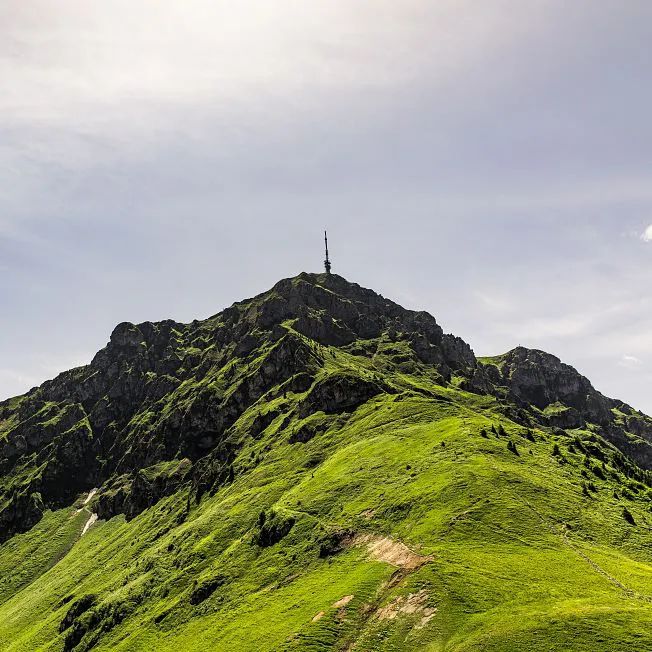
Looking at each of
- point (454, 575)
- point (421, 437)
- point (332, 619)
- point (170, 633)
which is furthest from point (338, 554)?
point (421, 437)

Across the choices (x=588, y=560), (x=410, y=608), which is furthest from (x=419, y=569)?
(x=588, y=560)

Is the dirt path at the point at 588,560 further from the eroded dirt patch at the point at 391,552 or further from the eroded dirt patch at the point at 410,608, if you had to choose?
the eroded dirt patch at the point at 410,608

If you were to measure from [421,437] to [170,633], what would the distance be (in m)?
86.1

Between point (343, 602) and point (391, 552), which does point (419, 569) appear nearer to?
point (391, 552)

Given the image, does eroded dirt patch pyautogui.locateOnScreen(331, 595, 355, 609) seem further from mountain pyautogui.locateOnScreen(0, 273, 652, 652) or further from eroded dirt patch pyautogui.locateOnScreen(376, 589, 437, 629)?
eroded dirt patch pyautogui.locateOnScreen(376, 589, 437, 629)

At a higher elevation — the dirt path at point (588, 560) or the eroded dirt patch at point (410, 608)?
the dirt path at point (588, 560)

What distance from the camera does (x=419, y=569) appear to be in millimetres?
92125

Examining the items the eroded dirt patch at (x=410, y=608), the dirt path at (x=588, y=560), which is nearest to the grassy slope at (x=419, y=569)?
the dirt path at (x=588, y=560)

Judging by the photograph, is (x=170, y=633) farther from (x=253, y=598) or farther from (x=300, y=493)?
(x=300, y=493)

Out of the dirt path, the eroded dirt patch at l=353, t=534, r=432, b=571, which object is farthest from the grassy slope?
the eroded dirt patch at l=353, t=534, r=432, b=571

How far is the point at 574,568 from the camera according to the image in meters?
87.1

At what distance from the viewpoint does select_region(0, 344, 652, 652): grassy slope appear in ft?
251

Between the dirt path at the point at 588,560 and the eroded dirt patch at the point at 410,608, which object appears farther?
the eroded dirt patch at the point at 410,608

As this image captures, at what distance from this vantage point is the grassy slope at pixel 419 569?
76.4 meters
